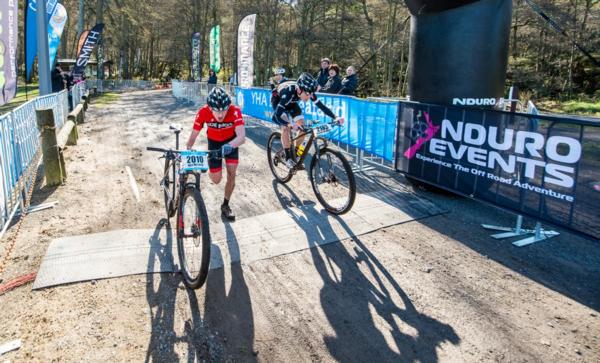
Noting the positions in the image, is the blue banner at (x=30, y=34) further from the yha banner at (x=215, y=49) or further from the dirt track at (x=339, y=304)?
the yha banner at (x=215, y=49)

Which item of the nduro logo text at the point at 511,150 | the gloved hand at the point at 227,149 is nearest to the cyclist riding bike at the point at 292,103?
the nduro logo text at the point at 511,150

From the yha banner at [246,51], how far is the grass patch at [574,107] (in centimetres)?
1977

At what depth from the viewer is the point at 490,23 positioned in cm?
678

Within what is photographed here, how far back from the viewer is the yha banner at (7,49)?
6051mm

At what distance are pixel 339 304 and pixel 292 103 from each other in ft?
13.8

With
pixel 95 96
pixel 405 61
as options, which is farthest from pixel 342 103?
pixel 405 61

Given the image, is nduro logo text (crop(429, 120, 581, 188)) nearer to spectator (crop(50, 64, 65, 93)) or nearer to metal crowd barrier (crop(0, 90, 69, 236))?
metal crowd barrier (crop(0, 90, 69, 236))

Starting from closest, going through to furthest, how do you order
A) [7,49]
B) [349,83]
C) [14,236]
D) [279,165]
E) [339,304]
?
[339,304]
[14,236]
[7,49]
[279,165]
[349,83]

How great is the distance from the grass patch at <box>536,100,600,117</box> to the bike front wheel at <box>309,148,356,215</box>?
81.7 feet

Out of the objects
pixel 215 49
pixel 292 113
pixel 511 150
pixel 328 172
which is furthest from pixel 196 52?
pixel 511 150

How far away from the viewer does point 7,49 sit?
6199 mm

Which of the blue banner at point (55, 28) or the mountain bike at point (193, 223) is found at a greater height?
the blue banner at point (55, 28)

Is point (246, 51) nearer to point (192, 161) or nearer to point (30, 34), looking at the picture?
point (30, 34)

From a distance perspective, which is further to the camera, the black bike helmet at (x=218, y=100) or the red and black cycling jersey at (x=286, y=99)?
the red and black cycling jersey at (x=286, y=99)
